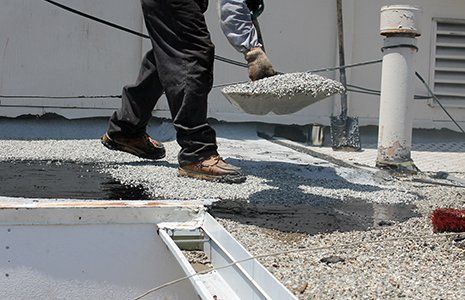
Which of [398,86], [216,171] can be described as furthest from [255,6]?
[398,86]

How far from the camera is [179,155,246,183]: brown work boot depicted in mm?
4344

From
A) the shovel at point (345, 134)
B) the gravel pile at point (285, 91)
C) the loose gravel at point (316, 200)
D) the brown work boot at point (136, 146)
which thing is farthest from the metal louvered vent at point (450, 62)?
the gravel pile at point (285, 91)

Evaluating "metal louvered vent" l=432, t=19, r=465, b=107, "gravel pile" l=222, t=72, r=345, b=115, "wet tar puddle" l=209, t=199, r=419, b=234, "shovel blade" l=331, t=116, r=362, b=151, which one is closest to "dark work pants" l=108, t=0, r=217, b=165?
"gravel pile" l=222, t=72, r=345, b=115

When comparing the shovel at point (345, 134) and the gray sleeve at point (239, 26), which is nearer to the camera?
the gray sleeve at point (239, 26)

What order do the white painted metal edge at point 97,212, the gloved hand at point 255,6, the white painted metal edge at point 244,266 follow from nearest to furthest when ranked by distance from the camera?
the white painted metal edge at point 244,266
the white painted metal edge at point 97,212
the gloved hand at point 255,6

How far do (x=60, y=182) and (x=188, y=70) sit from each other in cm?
98

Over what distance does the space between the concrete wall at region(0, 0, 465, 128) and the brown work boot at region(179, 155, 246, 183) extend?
322 cm

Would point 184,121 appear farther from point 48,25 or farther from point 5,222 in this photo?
point 48,25

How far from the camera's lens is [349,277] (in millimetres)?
2533

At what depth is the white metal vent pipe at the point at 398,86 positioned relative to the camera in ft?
17.4

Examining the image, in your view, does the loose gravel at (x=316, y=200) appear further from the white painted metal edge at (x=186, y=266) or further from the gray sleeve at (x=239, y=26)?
the gray sleeve at (x=239, y=26)

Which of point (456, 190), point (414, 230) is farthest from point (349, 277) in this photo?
point (456, 190)

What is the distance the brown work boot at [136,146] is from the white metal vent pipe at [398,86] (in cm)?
159

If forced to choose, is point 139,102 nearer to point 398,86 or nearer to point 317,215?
point 317,215
